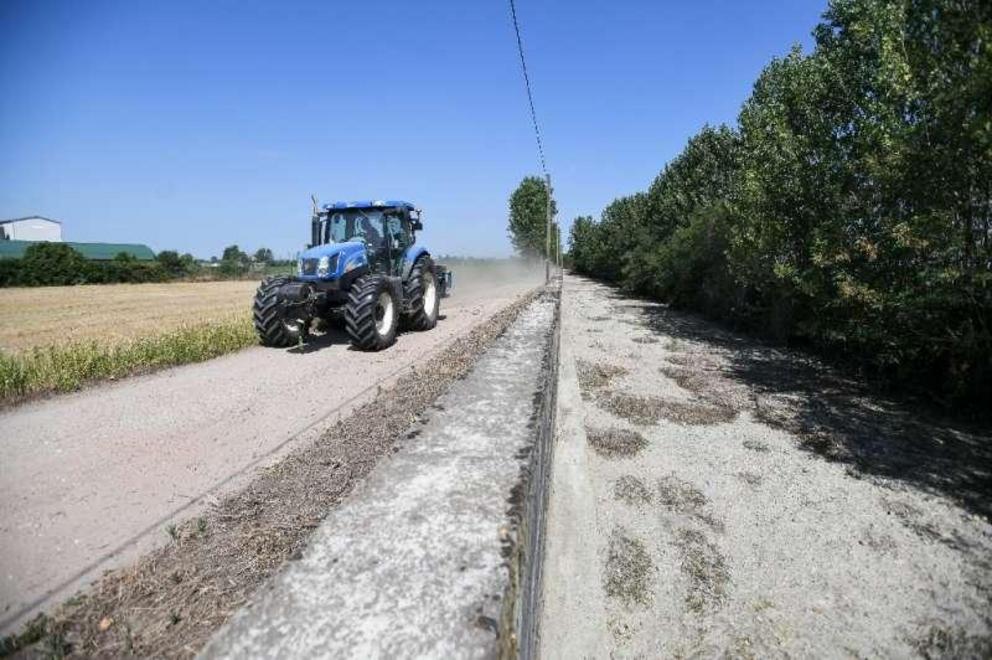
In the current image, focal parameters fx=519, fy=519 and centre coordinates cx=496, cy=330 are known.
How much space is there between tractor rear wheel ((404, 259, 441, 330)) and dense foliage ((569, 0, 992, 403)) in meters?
6.61

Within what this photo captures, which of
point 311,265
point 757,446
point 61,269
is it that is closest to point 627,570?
point 757,446

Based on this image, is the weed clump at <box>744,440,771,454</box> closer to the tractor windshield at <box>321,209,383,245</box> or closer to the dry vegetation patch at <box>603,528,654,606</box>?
the dry vegetation patch at <box>603,528,654,606</box>

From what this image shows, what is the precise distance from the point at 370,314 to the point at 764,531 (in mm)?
6604

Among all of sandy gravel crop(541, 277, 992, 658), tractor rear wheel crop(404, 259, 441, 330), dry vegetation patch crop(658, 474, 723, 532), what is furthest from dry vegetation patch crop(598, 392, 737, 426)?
tractor rear wheel crop(404, 259, 441, 330)

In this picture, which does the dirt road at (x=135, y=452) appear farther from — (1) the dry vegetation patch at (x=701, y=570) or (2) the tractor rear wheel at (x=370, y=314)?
(1) the dry vegetation patch at (x=701, y=570)

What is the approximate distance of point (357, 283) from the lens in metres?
8.80

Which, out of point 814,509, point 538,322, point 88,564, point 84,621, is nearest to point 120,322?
point 538,322

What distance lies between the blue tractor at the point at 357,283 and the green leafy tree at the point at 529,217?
54401 millimetres

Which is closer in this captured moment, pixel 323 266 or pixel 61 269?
pixel 323 266

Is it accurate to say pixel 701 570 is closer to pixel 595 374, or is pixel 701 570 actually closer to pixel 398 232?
pixel 595 374

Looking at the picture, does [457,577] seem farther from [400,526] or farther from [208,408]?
[208,408]

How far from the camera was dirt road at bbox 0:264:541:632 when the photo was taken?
282cm

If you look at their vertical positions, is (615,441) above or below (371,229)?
below

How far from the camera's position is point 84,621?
1.70 m
